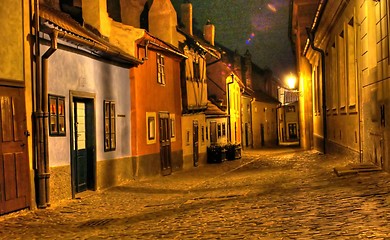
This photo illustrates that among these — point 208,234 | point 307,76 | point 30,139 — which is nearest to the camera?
point 208,234

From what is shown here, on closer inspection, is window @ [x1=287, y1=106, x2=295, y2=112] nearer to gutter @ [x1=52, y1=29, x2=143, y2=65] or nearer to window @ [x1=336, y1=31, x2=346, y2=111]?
window @ [x1=336, y1=31, x2=346, y2=111]

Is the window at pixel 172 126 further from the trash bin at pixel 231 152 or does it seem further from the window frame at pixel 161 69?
the trash bin at pixel 231 152

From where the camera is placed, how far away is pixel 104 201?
11.5 metres

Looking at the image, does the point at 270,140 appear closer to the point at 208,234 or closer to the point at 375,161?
the point at 375,161

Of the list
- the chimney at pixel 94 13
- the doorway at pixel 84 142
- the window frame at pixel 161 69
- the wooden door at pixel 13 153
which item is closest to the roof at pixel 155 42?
the window frame at pixel 161 69

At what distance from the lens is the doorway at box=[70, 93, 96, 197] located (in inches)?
484

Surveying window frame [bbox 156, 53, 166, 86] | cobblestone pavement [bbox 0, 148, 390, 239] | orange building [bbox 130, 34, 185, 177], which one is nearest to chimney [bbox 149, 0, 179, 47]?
orange building [bbox 130, 34, 185, 177]

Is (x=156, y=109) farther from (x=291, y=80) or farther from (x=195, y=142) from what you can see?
(x=291, y=80)

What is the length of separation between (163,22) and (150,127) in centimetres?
638

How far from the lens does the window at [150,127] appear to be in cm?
1712

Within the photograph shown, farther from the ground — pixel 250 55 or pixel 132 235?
pixel 250 55

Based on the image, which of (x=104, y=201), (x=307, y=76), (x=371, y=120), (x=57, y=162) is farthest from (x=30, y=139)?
(x=307, y=76)

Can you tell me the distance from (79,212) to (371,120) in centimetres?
729

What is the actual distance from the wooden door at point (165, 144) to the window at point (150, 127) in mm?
834
